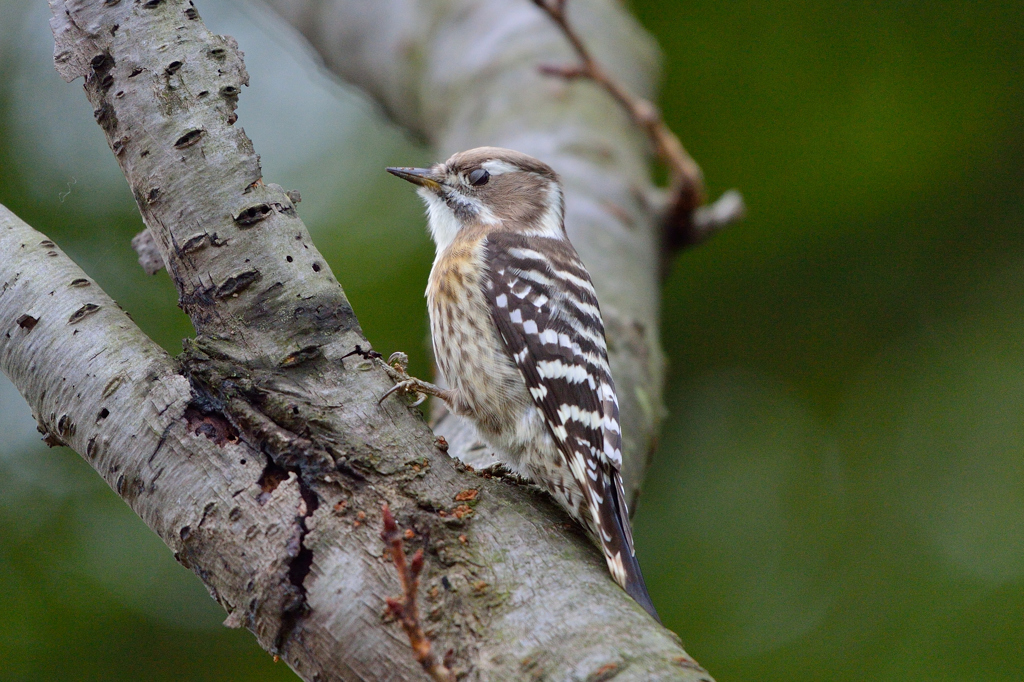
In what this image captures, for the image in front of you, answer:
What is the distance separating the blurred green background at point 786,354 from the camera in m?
3.76

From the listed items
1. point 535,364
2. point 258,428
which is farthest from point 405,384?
point 535,364

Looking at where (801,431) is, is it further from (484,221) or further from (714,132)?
(484,221)

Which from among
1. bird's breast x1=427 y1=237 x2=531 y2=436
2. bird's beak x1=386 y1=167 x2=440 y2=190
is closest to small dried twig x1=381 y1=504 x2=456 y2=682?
bird's breast x1=427 y1=237 x2=531 y2=436

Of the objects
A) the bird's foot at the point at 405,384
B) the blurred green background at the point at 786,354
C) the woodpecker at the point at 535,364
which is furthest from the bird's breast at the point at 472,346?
the blurred green background at the point at 786,354

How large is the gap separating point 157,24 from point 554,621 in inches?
65.7

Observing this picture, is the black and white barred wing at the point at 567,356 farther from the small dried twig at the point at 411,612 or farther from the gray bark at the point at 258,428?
the small dried twig at the point at 411,612

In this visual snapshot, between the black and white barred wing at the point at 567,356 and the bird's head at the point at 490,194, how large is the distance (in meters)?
0.34

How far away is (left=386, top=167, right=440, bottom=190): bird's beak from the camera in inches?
136

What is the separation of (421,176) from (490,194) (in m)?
0.32

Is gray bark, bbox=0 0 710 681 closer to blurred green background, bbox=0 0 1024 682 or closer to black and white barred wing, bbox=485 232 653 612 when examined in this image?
black and white barred wing, bbox=485 232 653 612

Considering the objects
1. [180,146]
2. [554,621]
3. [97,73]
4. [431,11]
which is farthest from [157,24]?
[431,11]

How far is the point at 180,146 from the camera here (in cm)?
193

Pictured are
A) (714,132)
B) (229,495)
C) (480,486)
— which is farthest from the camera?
(714,132)

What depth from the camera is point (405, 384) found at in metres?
1.89
